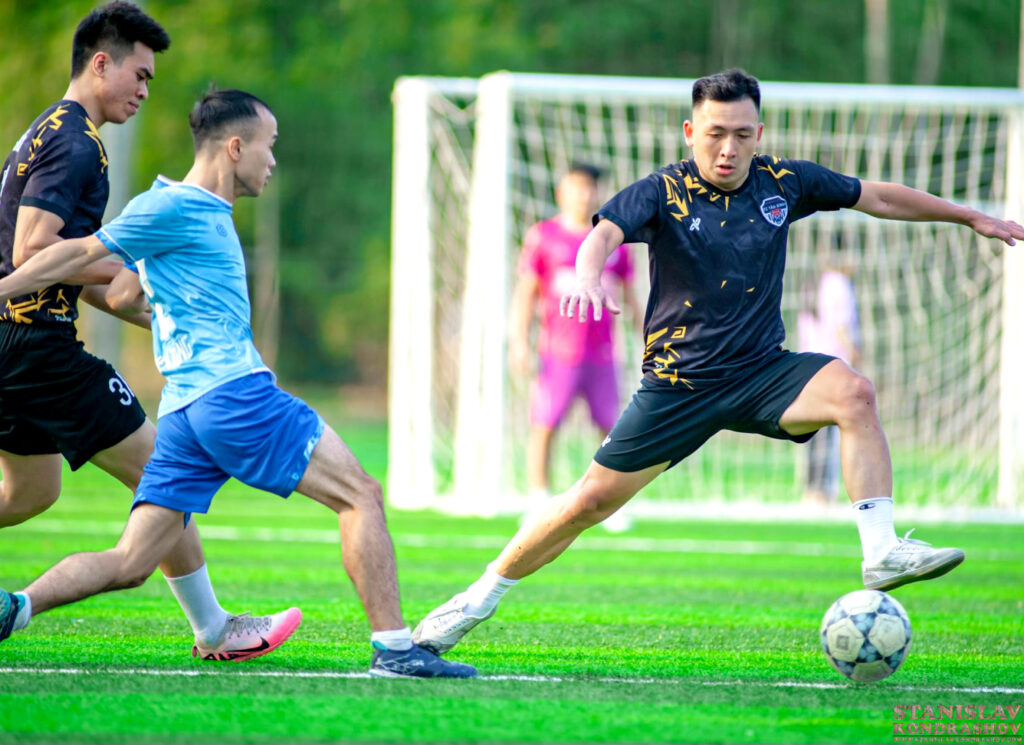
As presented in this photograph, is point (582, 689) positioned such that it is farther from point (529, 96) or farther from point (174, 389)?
point (529, 96)

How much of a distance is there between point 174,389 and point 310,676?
1.08 metres

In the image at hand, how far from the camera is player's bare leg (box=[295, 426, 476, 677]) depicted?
14.6ft

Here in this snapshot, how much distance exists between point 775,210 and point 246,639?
2588mm

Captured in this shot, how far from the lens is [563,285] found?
10750 millimetres

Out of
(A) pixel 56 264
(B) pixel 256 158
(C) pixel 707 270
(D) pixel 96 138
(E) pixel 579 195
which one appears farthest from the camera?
(E) pixel 579 195

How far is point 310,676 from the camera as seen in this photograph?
4629 mm

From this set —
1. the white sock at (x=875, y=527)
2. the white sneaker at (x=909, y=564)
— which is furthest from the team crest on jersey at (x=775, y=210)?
the white sneaker at (x=909, y=564)

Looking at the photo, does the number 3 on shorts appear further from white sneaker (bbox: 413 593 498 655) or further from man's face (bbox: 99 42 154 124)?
white sneaker (bbox: 413 593 498 655)

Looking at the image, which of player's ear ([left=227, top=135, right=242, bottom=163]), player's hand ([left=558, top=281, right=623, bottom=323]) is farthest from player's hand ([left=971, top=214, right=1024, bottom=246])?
player's ear ([left=227, top=135, right=242, bottom=163])

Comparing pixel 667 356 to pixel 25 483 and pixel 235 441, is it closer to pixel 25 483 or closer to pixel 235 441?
pixel 235 441

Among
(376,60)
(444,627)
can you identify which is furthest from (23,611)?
(376,60)

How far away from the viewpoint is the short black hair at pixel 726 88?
203 inches

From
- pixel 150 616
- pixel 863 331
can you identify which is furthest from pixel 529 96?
pixel 150 616

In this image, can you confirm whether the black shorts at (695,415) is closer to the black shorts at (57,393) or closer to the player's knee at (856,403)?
the player's knee at (856,403)
